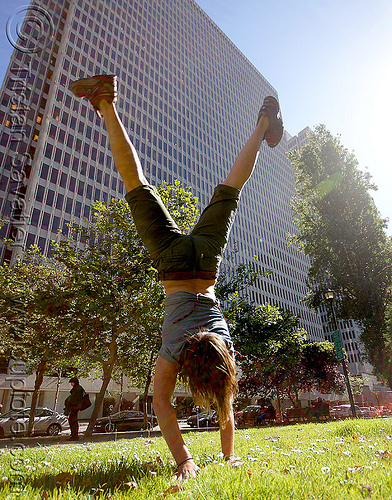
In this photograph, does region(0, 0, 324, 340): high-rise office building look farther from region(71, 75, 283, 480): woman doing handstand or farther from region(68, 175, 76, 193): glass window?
region(71, 75, 283, 480): woman doing handstand

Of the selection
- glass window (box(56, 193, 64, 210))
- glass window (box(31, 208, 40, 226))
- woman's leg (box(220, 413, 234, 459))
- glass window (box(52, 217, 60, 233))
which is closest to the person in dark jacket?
woman's leg (box(220, 413, 234, 459))

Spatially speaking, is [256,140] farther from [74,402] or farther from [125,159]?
[74,402]

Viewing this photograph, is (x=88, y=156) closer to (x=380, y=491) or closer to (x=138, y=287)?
(x=138, y=287)

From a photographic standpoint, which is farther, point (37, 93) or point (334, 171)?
point (37, 93)

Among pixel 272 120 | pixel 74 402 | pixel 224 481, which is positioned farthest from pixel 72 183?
pixel 224 481

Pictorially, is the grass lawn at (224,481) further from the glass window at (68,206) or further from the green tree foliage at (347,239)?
the glass window at (68,206)

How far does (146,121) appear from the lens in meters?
65.1

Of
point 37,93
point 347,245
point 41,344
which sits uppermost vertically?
point 37,93

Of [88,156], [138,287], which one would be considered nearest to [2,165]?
[88,156]

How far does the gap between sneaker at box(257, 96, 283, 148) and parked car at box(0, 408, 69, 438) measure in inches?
829

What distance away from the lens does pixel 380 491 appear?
4.71 feet

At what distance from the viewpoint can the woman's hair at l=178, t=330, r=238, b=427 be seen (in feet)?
6.93

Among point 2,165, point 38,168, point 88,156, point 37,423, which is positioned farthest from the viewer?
point 88,156

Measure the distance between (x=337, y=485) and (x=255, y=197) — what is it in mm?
91834
